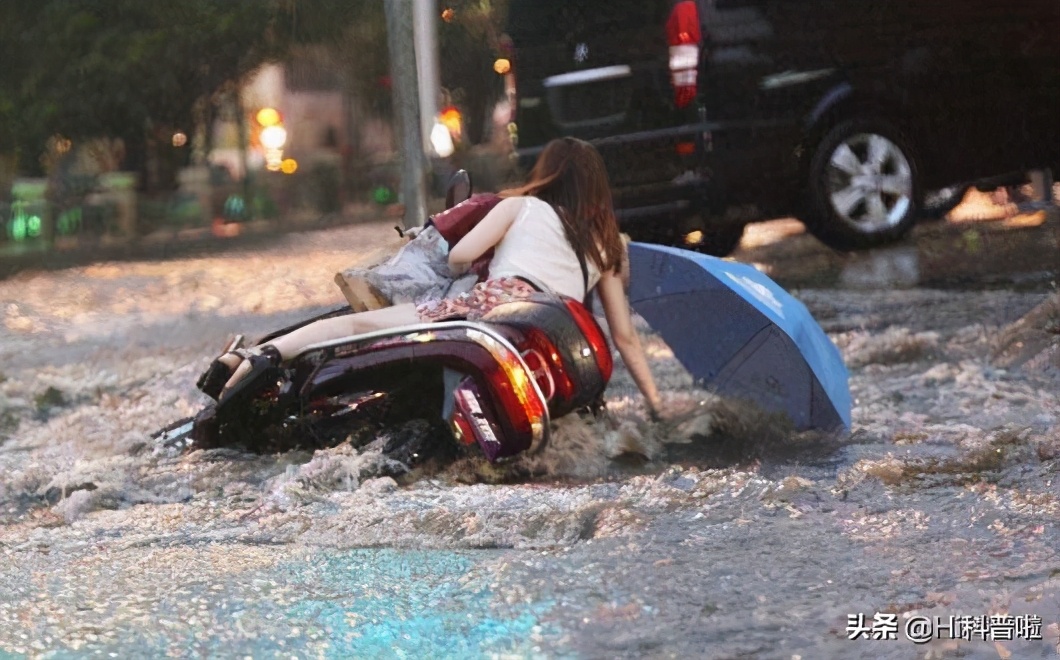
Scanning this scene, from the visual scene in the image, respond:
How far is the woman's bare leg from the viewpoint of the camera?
569 centimetres

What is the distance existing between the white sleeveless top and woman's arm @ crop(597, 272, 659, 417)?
0.20 metres

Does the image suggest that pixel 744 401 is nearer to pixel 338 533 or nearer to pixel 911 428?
pixel 911 428

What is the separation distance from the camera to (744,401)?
6309 mm

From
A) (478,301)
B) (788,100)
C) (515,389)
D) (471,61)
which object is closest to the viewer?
(515,389)

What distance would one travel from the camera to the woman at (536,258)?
5723 mm

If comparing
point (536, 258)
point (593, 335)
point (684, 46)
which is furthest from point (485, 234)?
point (684, 46)

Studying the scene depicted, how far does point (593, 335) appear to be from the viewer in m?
5.65

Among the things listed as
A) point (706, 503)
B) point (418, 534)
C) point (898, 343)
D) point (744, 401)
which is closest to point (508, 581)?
point (418, 534)

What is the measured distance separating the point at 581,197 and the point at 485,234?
0.40 meters

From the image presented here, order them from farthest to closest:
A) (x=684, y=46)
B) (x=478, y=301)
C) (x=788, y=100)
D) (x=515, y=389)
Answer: (x=788, y=100) < (x=684, y=46) < (x=478, y=301) < (x=515, y=389)

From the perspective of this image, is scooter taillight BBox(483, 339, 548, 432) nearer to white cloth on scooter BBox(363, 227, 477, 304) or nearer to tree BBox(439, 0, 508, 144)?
white cloth on scooter BBox(363, 227, 477, 304)

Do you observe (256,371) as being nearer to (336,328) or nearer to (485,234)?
(336,328)

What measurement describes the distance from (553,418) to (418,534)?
926mm

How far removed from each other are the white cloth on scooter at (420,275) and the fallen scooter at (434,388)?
0.45 m
